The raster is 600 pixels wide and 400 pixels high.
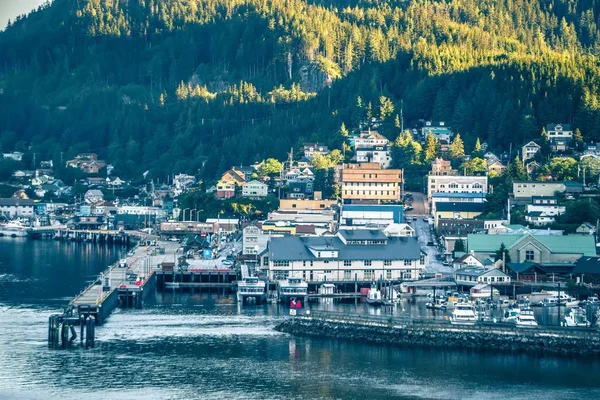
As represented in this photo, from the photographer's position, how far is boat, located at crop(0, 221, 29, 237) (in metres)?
90.2

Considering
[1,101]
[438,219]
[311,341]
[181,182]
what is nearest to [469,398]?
[311,341]

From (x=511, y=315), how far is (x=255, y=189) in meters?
38.9

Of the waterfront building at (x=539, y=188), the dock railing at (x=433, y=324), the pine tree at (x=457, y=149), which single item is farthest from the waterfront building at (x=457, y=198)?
the dock railing at (x=433, y=324)

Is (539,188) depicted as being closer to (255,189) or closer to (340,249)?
(255,189)

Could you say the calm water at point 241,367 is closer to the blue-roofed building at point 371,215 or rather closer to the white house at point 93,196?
the blue-roofed building at point 371,215

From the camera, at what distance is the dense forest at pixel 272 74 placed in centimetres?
9856

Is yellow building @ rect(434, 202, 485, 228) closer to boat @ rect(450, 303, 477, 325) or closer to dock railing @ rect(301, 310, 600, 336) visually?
boat @ rect(450, 303, 477, 325)

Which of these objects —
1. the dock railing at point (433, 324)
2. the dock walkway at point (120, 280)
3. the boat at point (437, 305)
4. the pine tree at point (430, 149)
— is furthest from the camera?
the pine tree at point (430, 149)

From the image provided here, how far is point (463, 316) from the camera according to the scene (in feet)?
159

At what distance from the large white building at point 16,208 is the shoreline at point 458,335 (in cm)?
5331

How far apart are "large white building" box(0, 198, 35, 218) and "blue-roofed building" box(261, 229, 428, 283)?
4227 cm

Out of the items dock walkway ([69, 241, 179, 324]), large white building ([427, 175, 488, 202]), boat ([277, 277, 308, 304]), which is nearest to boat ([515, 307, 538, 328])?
boat ([277, 277, 308, 304])

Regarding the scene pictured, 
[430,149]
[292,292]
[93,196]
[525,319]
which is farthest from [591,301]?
[93,196]

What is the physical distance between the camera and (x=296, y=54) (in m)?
124
